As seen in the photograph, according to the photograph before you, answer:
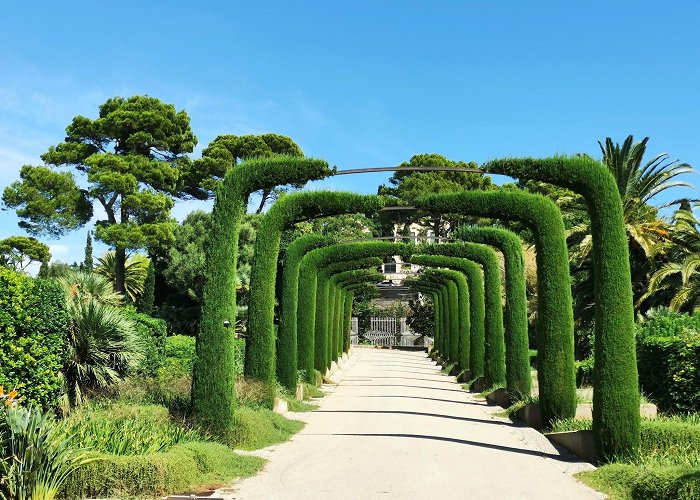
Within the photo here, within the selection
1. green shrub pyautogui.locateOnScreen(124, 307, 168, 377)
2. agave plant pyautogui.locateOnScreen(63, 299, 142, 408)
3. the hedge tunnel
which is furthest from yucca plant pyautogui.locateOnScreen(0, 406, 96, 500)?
the hedge tunnel

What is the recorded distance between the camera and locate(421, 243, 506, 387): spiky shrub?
70.7 feet

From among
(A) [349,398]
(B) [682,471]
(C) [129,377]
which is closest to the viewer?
(B) [682,471]

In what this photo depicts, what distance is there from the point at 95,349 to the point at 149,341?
3363 millimetres

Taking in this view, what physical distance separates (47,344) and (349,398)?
411 inches

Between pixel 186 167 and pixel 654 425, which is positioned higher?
pixel 186 167

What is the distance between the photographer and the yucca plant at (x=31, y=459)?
671 centimetres

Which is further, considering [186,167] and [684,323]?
[186,167]

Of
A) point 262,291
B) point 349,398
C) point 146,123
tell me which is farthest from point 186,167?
point 262,291

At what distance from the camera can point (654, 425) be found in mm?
10273

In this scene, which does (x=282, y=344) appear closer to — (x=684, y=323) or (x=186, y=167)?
(x=684, y=323)

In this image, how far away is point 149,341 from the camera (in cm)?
1698

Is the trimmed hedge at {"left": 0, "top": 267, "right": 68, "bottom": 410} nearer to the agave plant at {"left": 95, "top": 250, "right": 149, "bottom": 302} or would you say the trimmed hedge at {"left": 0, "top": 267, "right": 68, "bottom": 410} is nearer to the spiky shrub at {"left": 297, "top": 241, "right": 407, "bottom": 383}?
the spiky shrub at {"left": 297, "top": 241, "right": 407, "bottom": 383}

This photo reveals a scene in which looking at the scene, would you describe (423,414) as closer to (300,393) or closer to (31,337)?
(300,393)

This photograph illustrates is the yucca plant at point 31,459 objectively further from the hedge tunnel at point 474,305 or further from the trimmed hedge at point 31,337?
the hedge tunnel at point 474,305
